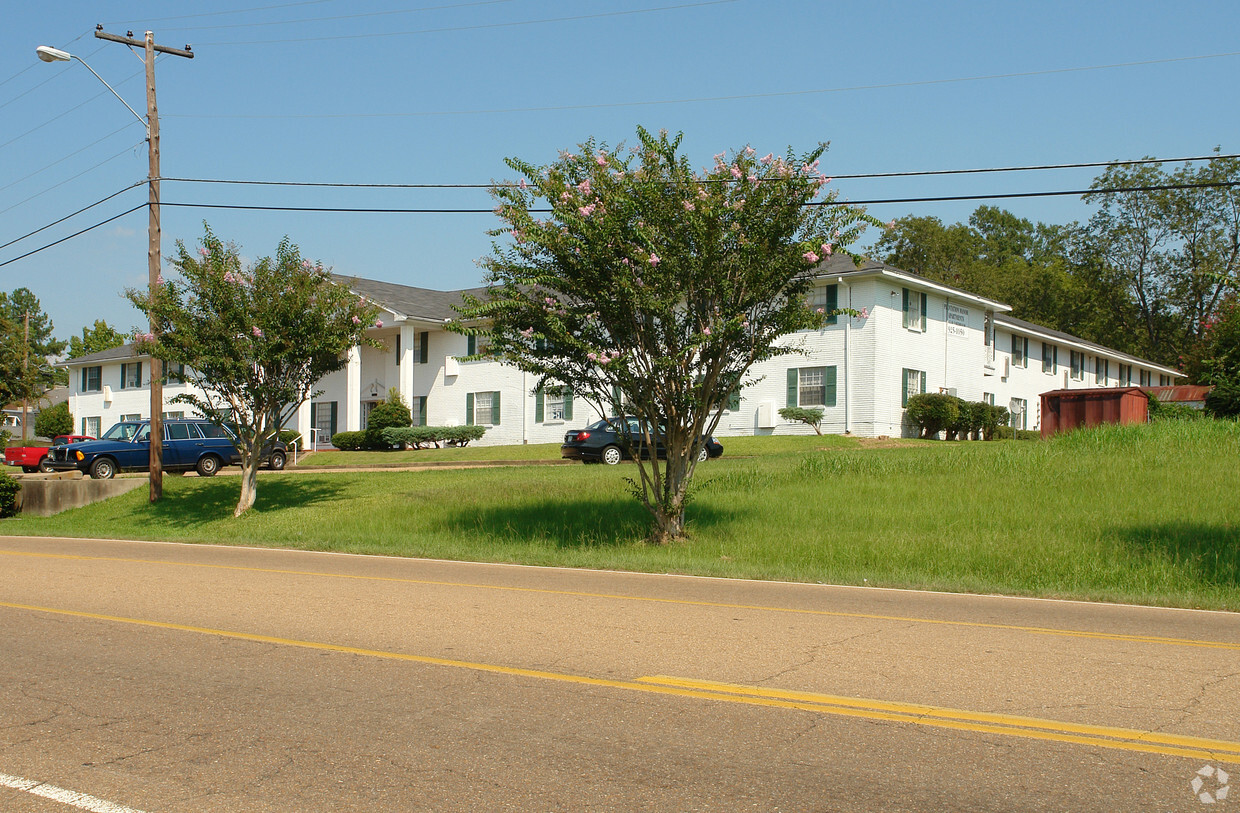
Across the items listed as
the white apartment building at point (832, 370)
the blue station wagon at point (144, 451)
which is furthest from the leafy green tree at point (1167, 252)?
the blue station wagon at point (144, 451)

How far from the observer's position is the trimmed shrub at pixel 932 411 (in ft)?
117

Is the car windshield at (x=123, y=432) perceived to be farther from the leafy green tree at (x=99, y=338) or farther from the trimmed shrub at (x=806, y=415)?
→ the leafy green tree at (x=99, y=338)

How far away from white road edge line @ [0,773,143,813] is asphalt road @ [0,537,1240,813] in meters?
0.01

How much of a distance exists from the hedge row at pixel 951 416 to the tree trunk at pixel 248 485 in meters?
22.1

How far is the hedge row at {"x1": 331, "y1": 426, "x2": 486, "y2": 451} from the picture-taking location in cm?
3956

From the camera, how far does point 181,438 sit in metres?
30.5

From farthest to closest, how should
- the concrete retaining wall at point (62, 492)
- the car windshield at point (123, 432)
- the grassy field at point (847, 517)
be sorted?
the car windshield at point (123, 432)
the concrete retaining wall at point (62, 492)
the grassy field at point (847, 517)

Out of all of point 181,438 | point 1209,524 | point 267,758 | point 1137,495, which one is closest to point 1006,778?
point 267,758

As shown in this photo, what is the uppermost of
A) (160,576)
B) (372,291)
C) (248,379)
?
(372,291)

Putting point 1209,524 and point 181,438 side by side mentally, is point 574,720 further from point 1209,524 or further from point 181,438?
point 181,438

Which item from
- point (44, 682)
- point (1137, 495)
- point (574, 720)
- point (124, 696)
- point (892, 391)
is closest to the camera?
point (574, 720)

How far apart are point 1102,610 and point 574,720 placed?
681 cm

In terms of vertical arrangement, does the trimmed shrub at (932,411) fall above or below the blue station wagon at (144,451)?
above

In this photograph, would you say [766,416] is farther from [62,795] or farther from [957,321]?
[62,795]
